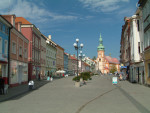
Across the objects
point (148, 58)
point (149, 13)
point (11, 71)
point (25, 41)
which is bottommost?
point (11, 71)

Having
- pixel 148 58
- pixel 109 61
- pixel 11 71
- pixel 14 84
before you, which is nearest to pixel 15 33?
pixel 11 71

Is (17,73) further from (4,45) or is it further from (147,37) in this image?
(147,37)

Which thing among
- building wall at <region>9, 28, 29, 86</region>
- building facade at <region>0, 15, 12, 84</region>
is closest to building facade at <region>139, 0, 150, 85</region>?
building facade at <region>0, 15, 12, 84</region>

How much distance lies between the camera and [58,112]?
8469 millimetres

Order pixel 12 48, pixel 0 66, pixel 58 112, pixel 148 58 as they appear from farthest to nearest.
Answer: pixel 12 48, pixel 148 58, pixel 0 66, pixel 58 112

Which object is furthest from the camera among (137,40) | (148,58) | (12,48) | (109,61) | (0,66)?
(109,61)

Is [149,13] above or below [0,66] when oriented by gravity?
above

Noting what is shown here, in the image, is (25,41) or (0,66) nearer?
(0,66)

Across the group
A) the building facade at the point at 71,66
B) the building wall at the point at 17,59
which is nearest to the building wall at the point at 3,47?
the building wall at the point at 17,59

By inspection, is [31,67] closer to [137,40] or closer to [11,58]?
[11,58]

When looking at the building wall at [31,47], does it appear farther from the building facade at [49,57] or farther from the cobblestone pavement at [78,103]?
the cobblestone pavement at [78,103]

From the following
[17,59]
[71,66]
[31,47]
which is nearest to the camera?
[17,59]

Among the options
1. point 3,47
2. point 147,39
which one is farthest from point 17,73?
point 147,39

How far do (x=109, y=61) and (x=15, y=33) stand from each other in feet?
531
